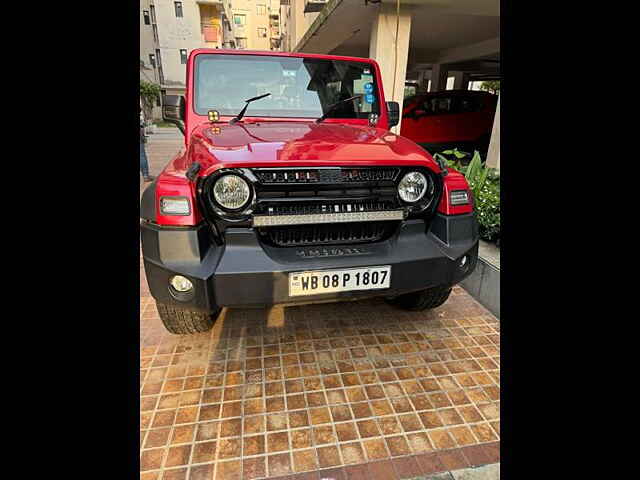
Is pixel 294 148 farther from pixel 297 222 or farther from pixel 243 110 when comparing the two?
pixel 243 110

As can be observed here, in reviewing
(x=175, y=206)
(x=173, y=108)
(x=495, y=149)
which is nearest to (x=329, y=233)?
(x=175, y=206)

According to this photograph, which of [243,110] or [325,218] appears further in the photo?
[243,110]

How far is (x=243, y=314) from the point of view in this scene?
2.94 metres

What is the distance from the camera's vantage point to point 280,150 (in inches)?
79.0

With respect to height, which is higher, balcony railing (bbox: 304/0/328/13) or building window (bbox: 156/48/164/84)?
building window (bbox: 156/48/164/84)

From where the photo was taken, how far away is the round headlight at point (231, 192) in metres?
1.90

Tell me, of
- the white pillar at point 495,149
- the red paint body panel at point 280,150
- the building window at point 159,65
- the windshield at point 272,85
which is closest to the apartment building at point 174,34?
the building window at point 159,65

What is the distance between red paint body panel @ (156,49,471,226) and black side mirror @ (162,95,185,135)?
0.18m

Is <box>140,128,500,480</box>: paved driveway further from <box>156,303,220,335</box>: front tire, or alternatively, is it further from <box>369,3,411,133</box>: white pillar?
<box>369,3,411,133</box>: white pillar

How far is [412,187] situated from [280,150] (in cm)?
80

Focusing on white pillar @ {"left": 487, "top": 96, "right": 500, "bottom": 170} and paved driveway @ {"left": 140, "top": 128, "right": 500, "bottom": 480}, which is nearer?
paved driveway @ {"left": 140, "top": 128, "right": 500, "bottom": 480}

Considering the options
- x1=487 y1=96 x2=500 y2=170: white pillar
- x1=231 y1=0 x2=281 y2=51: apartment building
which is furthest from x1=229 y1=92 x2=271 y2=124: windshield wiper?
x1=231 y1=0 x2=281 y2=51: apartment building

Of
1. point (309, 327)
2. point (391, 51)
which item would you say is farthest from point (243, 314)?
point (391, 51)

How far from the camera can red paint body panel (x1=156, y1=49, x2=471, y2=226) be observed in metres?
1.88
